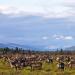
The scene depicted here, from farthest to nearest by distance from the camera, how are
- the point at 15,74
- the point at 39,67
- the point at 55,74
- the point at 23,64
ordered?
the point at 23,64
the point at 39,67
the point at 55,74
the point at 15,74

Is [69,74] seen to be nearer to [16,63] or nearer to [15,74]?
[15,74]

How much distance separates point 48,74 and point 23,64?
3502 cm

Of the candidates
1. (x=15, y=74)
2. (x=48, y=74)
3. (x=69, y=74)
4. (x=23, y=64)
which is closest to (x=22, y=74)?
(x=15, y=74)

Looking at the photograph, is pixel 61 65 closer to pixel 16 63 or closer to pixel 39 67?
pixel 39 67

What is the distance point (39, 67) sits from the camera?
362 ft

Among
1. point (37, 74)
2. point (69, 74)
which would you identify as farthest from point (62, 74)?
point (37, 74)

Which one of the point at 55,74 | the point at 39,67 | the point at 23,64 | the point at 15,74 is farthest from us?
the point at 23,64

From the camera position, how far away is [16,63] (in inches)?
4840

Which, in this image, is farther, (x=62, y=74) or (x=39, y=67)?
(x=39, y=67)

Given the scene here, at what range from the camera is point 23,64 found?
121000 millimetres

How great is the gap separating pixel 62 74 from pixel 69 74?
192cm

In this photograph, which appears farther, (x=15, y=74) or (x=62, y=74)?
(x=62, y=74)

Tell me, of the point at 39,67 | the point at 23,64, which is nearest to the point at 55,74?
the point at 39,67

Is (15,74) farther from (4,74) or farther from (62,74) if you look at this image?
(62,74)
